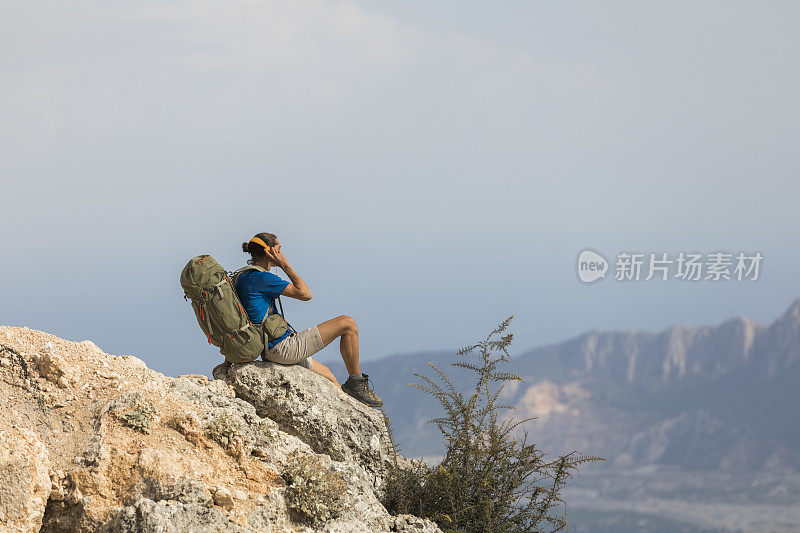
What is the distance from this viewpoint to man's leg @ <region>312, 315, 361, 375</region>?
959 cm

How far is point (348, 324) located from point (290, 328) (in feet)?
2.52

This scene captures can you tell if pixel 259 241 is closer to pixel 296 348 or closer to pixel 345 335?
pixel 296 348

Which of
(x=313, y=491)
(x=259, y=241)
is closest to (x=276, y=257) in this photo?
(x=259, y=241)

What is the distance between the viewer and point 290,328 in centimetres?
962

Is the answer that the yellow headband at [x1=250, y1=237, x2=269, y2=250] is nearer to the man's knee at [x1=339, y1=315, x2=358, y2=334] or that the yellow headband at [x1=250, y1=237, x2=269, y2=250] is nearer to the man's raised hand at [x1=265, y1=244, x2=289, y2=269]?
the man's raised hand at [x1=265, y1=244, x2=289, y2=269]

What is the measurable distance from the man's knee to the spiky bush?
1.21 m

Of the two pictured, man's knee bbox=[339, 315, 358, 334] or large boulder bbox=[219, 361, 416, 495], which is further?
man's knee bbox=[339, 315, 358, 334]

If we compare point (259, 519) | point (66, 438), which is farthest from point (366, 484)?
point (66, 438)

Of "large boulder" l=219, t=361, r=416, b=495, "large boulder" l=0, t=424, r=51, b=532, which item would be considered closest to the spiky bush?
"large boulder" l=219, t=361, r=416, b=495

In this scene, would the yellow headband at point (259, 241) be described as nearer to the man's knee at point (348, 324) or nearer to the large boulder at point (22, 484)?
the man's knee at point (348, 324)

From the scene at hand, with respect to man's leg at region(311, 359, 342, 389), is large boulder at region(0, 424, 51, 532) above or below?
below

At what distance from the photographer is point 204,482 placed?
7.13m

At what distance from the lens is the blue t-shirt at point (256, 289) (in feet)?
30.1

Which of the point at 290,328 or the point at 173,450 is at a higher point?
the point at 290,328
